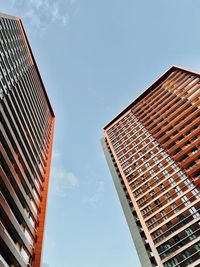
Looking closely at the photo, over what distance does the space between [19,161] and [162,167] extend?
96.5ft

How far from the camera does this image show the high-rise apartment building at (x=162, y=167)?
4128cm

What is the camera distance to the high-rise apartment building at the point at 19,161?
86.9 feet

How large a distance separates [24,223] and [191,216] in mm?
25390

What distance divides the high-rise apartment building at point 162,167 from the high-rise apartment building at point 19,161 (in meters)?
17.9

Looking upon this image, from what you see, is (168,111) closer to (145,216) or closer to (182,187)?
(182,187)

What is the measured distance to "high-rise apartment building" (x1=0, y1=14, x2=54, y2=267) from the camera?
26.5 m

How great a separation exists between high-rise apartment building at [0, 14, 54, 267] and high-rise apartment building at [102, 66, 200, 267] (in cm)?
1794

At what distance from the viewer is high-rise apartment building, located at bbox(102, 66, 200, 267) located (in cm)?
4128

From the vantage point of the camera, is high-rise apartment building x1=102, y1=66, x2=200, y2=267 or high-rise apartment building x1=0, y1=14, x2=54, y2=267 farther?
high-rise apartment building x1=102, y1=66, x2=200, y2=267

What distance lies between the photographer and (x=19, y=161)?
35.2 m

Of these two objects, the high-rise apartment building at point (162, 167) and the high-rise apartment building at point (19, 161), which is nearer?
the high-rise apartment building at point (19, 161)

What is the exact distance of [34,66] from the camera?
6794 centimetres

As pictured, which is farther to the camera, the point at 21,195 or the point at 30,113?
the point at 30,113

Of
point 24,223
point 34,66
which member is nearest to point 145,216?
point 24,223
